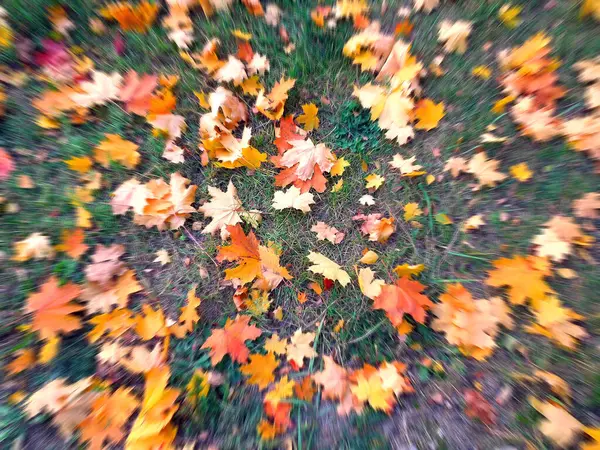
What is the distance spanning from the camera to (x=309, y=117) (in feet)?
7.13

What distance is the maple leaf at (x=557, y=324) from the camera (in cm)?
183

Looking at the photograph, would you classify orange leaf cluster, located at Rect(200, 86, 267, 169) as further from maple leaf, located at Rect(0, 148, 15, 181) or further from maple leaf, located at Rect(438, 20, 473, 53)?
maple leaf, located at Rect(438, 20, 473, 53)

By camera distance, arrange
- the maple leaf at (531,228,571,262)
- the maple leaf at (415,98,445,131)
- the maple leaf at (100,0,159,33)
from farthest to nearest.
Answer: the maple leaf at (100,0,159,33) → the maple leaf at (415,98,445,131) → the maple leaf at (531,228,571,262)

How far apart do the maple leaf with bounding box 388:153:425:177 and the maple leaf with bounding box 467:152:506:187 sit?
283 millimetres

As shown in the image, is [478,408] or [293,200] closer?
[478,408]

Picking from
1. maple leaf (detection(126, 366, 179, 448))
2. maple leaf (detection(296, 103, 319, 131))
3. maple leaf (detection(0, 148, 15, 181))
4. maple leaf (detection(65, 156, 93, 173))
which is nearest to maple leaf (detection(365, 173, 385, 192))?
maple leaf (detection(296, 103, 319, 131))

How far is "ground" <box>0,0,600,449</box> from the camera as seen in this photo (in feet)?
6.02

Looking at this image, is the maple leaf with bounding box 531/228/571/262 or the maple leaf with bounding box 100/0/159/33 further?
the maple leaf with bounding box 100/0/159/33

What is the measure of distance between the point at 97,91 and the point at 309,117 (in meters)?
1.27

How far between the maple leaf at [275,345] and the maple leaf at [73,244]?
1165mm

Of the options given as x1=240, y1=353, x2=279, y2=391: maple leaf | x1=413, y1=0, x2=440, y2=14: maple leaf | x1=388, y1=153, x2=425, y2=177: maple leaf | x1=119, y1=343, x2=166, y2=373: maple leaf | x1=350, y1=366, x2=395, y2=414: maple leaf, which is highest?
x1=413, y1=0, x2=440, y2=14: maple leaf

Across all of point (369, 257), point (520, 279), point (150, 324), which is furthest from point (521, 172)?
point (150, 324)

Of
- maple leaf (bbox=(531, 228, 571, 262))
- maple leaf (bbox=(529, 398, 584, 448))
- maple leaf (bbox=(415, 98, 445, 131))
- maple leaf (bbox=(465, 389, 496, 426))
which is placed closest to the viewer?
maple leaf (bbox=(529, 398, 584, 448))

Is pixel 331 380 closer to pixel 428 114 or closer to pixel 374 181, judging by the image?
pixel 374 181
